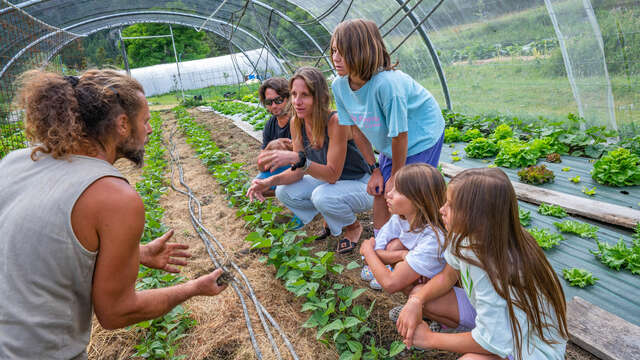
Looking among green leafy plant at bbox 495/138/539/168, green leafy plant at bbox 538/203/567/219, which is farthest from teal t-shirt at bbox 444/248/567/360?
green leafy plant at bbox 495/138/539/168

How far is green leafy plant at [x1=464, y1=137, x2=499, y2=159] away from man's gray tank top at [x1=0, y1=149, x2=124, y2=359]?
4192 mm

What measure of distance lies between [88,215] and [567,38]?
17.5 ft

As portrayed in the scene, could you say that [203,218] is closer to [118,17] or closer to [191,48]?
[118,17]

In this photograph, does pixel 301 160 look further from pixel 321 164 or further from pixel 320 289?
pixel 320 289

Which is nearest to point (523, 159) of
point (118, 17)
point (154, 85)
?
point (118, 17)

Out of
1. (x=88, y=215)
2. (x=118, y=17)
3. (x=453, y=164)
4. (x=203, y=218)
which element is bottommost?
(x=203, y=218)

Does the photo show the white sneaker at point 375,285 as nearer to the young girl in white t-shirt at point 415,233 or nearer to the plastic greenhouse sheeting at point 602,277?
the young girl in white t-shirt at point 415,233

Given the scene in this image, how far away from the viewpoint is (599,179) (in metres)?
3.38

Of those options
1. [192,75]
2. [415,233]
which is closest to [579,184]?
[415,233]

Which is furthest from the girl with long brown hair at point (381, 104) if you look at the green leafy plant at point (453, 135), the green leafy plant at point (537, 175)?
the green leafy plant at point (453, 135)

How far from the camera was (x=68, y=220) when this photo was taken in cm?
118

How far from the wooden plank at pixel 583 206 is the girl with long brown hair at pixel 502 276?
1832mm

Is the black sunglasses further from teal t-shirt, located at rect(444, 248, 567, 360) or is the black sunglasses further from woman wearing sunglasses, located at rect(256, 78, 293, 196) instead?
teal t-shirt, located at rect(444, 248, 567, 360)

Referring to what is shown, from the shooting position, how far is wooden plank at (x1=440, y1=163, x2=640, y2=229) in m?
2.69
